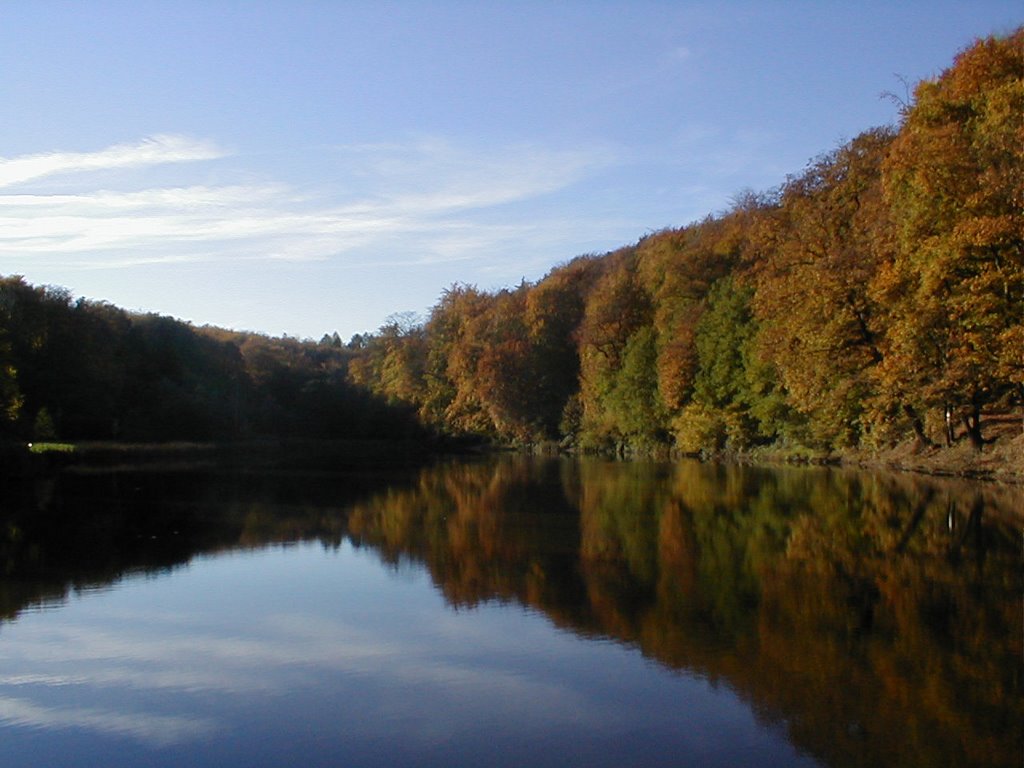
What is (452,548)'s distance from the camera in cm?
1566

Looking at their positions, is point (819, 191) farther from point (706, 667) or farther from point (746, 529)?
point (706, 667)

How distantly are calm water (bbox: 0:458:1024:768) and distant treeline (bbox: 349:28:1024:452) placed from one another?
9.05 m

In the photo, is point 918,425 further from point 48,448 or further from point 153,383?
point 153,383

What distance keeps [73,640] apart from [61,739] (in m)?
3.07

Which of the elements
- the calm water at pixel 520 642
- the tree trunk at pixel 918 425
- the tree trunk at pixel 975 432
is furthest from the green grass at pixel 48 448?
the tree trunk at pixel 975 432

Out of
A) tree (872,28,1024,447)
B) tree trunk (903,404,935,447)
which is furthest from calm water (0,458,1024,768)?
tree trunk (903,404,935,447)

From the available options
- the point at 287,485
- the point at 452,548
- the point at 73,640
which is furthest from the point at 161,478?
the point at 73,640

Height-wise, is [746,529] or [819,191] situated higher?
[819,191]

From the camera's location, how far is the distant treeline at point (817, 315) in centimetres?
2564

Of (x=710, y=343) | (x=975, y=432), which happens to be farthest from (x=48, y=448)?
(x=975, y=432)

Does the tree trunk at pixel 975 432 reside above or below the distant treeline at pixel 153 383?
below

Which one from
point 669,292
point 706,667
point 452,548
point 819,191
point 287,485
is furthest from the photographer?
point 669,292

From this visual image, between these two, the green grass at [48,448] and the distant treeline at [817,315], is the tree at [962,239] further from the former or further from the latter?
the green grass at [48,448]

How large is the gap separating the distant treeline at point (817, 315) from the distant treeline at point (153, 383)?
52.9ft
